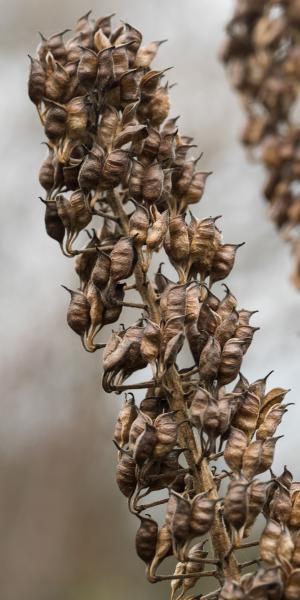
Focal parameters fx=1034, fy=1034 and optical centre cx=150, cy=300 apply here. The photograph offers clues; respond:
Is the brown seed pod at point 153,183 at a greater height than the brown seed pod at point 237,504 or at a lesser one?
greater

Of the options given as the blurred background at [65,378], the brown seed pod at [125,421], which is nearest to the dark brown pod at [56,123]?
the brown seed pod at [125,421]

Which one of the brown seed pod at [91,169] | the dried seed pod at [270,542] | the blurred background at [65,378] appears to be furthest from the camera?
the blurred background at [65,378]

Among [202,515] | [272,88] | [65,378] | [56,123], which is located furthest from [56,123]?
[65,378]

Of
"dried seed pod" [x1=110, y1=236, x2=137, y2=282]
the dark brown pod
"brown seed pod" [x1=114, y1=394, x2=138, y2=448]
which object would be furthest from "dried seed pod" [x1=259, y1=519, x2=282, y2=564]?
the dark brown pod

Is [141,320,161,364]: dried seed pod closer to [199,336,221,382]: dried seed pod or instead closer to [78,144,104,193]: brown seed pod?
[199,336,221,382]: dried seed pod

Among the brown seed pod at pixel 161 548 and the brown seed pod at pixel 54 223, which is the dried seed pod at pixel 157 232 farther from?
the brown seed pod at pixel 161 548

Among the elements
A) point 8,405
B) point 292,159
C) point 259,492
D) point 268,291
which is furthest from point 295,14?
point 8,405
